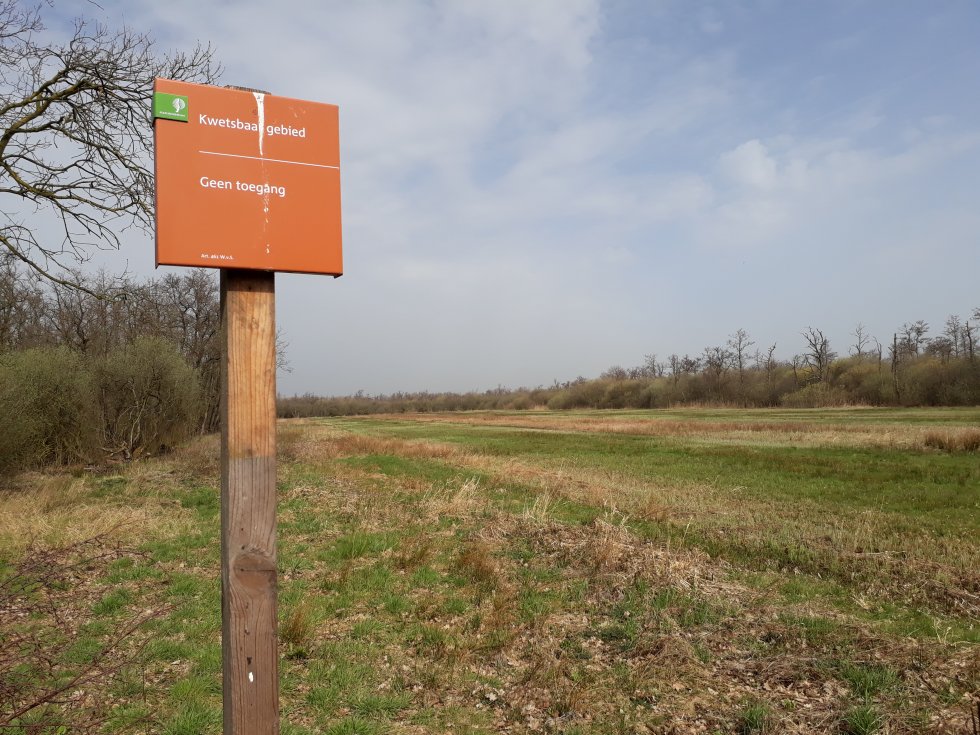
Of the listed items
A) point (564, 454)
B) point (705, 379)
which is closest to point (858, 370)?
point (705, 379)

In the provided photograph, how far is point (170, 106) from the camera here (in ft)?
7.46

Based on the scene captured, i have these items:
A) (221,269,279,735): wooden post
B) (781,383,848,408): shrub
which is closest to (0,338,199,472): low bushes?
(221,269,279,735): wooden post

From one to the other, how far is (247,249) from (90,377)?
2180 centimetres

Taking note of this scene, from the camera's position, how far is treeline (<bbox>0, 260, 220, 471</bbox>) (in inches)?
585

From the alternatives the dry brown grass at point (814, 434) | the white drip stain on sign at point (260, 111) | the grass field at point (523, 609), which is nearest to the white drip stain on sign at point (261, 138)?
the white drip stain on sign at point (260, 111)

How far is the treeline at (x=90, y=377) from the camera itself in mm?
14867

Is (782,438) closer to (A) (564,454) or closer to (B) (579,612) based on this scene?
(A) (564,454)

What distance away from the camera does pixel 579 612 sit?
21.2 ft

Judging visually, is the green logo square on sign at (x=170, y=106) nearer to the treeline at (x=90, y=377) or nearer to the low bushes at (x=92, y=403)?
the treeline at (x=90, y=377)

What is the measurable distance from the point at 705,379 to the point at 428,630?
271ft

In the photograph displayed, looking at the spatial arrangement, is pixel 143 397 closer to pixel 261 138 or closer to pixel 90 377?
pixel 90 377

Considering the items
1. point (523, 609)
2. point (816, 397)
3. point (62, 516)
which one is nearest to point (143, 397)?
point (62, 516)

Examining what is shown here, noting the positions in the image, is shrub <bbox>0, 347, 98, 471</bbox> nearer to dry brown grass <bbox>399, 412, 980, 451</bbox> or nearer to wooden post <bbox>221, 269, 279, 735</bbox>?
wooden post <bbox>221, 269, 279, 735</bbox>

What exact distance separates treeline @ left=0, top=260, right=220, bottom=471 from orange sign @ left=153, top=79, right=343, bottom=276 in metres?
11.8
